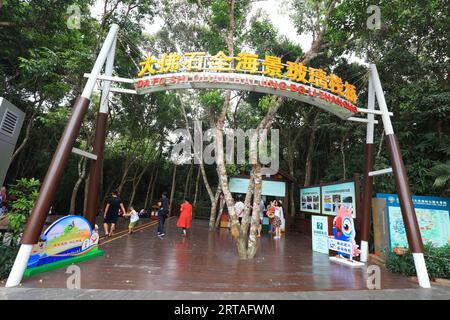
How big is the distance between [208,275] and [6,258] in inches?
141

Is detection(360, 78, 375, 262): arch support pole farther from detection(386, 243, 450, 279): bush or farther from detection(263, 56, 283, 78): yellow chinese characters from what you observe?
detection(263, 56, 283, 78): yellow chinese characters

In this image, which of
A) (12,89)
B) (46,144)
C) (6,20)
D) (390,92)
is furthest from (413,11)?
(46,144)

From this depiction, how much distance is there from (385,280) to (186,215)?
690cm

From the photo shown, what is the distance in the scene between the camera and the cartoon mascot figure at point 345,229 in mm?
6783

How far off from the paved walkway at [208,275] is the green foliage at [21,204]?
3.36ft

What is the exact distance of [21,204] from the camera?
4887 mm

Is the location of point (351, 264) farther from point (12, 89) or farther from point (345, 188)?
point (12, 89)

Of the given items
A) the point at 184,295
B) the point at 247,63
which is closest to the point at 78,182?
the point at 247,63

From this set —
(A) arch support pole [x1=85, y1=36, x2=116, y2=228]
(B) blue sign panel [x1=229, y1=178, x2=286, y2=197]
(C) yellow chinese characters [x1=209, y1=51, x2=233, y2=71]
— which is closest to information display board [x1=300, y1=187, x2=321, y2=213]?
(B) blue sign panel [x1=229, y1=178, x2=286, y2=197]

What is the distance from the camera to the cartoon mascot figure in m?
6.78

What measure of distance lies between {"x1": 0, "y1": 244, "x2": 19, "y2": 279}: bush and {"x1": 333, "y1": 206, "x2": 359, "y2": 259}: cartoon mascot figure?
7346 millimetres

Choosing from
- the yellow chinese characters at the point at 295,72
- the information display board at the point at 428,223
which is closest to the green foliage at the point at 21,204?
the yellow chinese characters at the point at 295,72

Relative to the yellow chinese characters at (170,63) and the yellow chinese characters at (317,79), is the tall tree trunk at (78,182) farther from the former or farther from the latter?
the yellow chinese characters at (317,79)

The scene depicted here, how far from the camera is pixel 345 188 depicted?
29.0 ft
